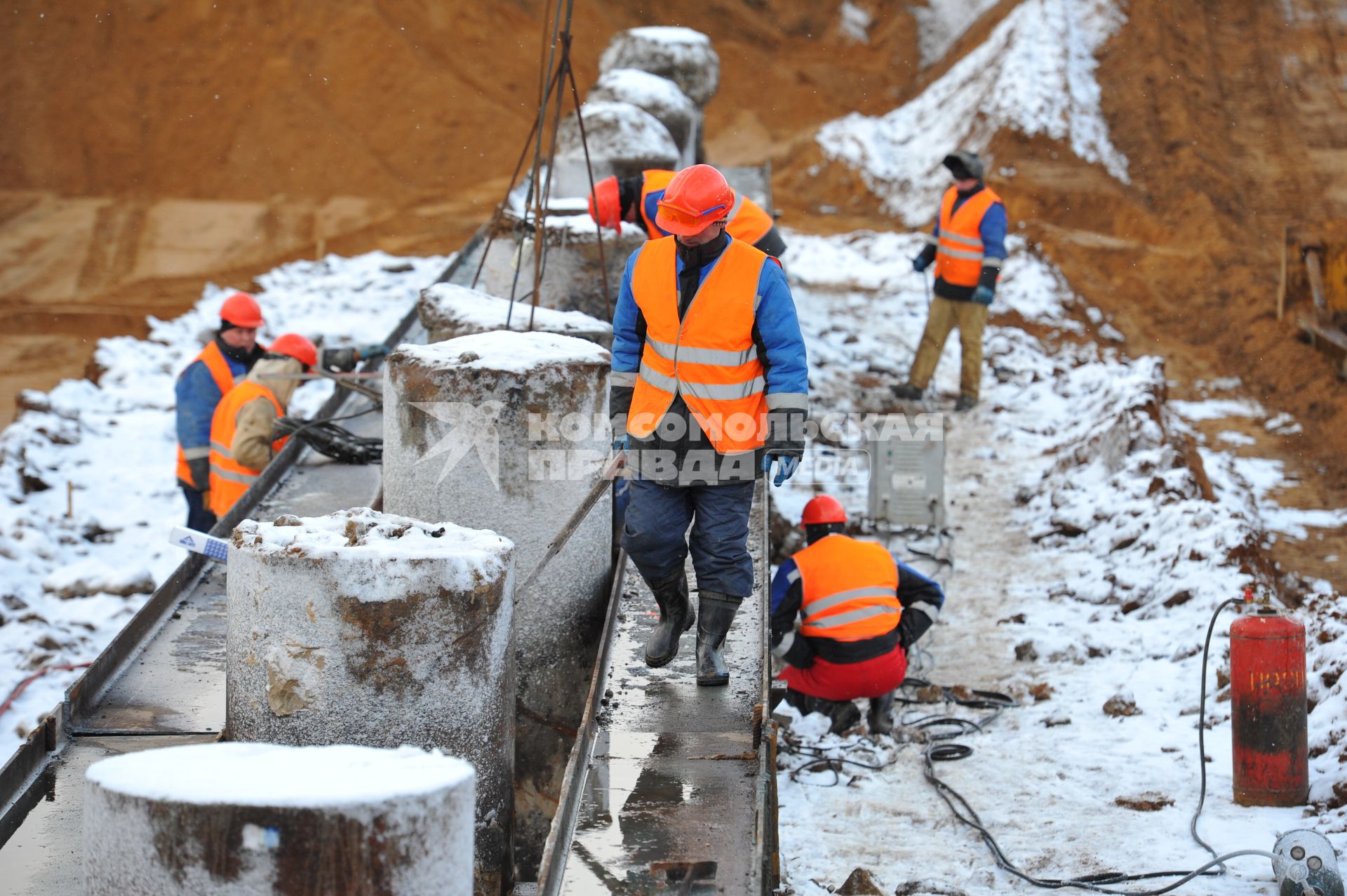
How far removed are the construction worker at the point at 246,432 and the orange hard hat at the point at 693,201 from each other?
3701 mm

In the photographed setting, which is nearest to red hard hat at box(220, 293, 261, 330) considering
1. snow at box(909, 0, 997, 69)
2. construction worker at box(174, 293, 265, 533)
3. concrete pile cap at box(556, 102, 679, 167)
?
construction worker at box(174, 293, 265, 533)

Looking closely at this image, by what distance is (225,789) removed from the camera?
10.8 ft

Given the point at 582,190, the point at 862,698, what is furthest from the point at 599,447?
the point at 582,190

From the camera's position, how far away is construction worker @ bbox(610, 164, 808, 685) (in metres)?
5.16

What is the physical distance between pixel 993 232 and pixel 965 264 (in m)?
0.36

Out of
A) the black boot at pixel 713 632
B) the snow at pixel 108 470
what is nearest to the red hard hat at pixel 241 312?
the snow at pixel 108 470

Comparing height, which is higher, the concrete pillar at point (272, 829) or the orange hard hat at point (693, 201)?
the orange hard hat at point (693, 201)

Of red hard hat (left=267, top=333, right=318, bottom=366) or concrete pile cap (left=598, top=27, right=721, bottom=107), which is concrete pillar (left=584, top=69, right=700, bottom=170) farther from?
red hard hat (left=267, top=333, right=318, bottom=366)

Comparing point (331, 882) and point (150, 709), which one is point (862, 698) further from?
point (331, 882)

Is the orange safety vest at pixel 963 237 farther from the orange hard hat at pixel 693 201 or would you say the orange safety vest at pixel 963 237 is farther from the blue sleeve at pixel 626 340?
the orange hard hat at pixel 693 201

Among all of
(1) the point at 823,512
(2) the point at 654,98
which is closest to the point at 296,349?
(1) the point at 823,512

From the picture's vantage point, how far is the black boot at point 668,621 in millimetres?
5660

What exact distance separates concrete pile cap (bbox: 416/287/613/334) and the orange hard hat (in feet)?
6.90

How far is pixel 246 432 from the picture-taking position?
7.95 m
